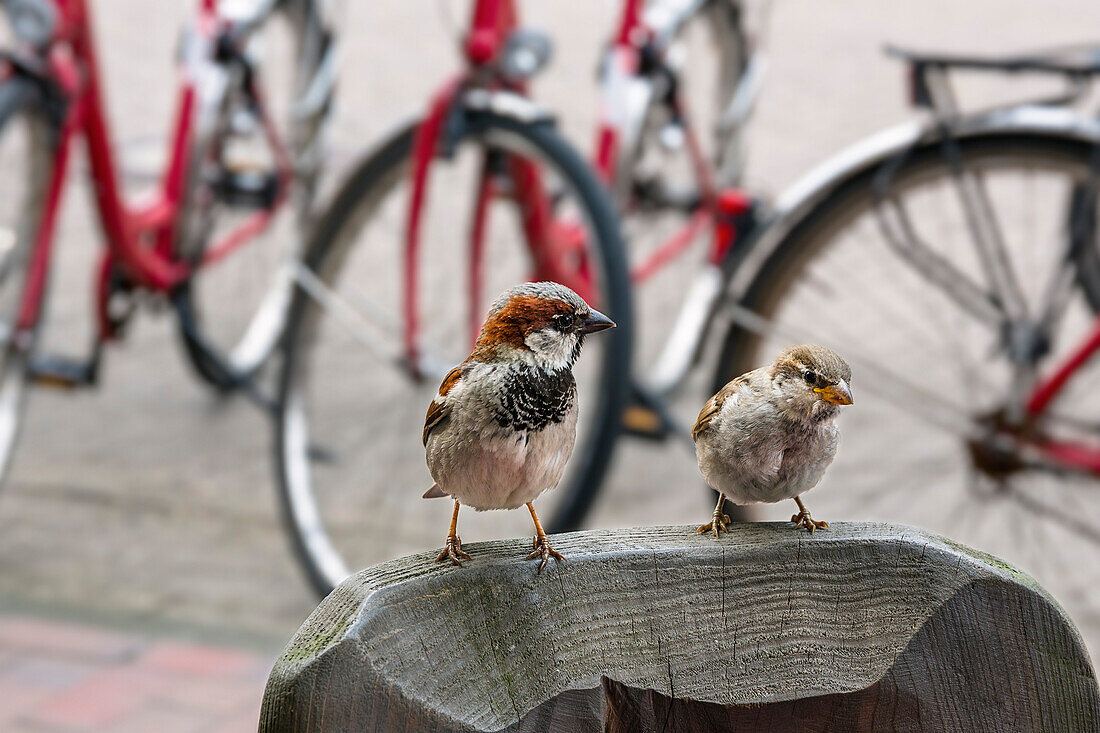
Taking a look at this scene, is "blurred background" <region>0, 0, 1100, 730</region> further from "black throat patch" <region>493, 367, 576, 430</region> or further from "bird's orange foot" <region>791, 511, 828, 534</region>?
"black throat patch" <region>493, 367, 576, 430</region>

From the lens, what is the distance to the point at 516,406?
800mm

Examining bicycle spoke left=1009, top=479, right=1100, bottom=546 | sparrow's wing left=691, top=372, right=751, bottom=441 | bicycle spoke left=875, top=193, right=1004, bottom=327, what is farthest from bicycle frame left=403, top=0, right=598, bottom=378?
sparrow's wing left=691, top=372, right=751, bottom=441

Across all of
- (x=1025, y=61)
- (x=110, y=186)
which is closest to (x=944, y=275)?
(x=1025, y=61)

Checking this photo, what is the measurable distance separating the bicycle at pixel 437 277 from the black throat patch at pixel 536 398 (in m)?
1.21

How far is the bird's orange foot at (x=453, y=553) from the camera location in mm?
826

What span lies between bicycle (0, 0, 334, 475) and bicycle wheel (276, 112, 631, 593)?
0.35m

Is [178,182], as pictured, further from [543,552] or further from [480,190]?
[543,552]

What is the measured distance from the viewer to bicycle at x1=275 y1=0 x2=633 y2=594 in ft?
7.43

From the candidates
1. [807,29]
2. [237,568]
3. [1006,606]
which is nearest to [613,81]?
[237,568]

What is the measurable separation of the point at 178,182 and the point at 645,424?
1.75 metres

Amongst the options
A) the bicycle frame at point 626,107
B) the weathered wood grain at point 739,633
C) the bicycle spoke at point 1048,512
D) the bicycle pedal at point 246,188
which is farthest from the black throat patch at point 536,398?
the bicycle pedal at point 246,188

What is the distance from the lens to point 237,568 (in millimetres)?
3510

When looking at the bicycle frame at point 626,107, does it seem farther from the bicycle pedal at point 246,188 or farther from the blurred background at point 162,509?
the bicycle pedal at point 246,188

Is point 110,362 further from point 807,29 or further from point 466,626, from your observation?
point 807,29
